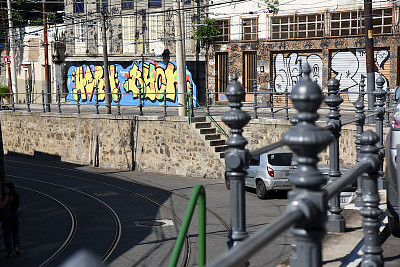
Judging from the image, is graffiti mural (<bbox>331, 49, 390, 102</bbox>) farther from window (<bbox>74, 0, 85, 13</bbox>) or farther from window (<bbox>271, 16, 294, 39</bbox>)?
window (<bbox>74, 0, 85, 13</bbox>)

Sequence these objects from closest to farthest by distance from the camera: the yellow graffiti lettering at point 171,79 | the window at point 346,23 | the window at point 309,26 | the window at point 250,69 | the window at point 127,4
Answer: the window at point 346,23, the window at point 309,26, the window at point 250,69, the yellow graffiti lettering at point 171,79, the window at point 127,4

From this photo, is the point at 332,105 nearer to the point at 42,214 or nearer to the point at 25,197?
the point at 42,214

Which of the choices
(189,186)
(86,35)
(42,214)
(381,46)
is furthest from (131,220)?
(86,35)

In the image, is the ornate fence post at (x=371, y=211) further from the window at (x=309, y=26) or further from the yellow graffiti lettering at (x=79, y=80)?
the yellow graffiti lettering at (x=79, y=80)

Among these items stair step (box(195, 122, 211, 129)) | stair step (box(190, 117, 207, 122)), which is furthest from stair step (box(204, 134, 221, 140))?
stair step (box(190, 117, 207, 122))

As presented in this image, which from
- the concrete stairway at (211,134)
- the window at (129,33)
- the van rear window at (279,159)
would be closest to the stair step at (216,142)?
the concrete stairway at (211,134)

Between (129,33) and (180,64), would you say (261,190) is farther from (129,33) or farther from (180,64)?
(129,33)

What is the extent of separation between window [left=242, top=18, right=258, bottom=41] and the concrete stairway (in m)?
9.46

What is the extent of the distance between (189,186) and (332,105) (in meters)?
15.1

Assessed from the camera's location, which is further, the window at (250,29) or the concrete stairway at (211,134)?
the window at (250,29)

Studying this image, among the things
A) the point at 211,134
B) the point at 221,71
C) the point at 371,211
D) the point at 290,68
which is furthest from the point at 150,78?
the point at 371,211

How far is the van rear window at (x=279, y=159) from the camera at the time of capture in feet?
59.3

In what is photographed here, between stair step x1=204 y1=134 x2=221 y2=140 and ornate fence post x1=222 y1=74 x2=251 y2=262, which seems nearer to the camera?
ornate fence post x1=222 y1=74 x2=251 y2=262

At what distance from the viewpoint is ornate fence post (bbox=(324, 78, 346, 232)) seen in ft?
20.4
